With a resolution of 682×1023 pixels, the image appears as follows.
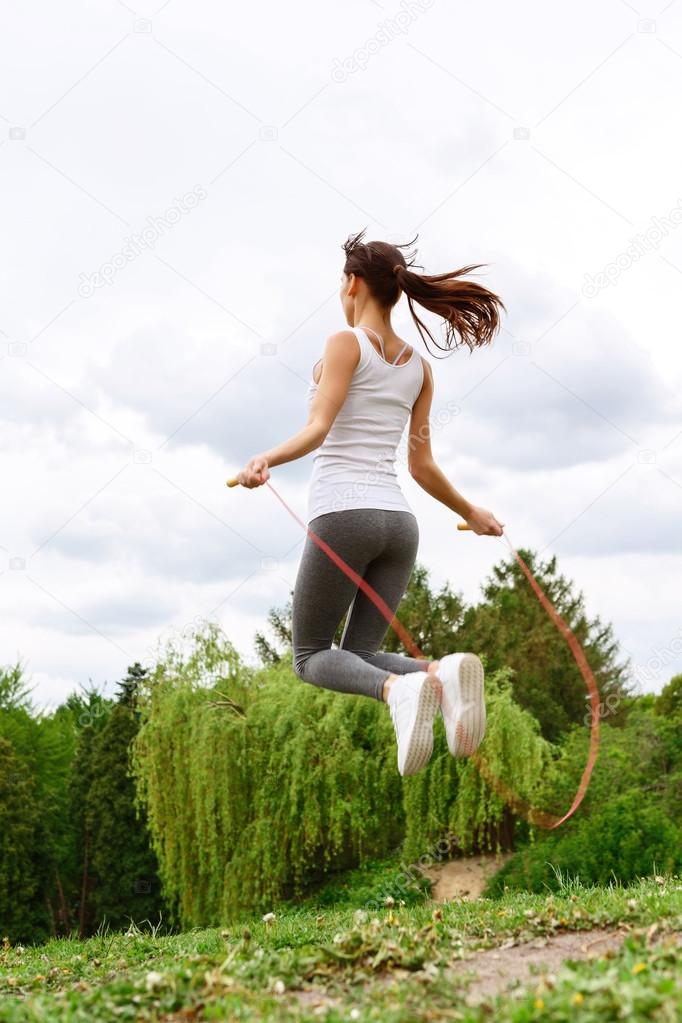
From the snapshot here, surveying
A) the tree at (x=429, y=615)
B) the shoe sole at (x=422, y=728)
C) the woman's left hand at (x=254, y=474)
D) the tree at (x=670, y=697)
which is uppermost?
the tree at (x=429, y=615)

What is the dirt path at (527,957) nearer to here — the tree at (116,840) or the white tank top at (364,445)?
the white tank top at (364,445)

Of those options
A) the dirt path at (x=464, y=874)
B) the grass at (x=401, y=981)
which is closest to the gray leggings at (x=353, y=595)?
the grass at (x=401, y=981)

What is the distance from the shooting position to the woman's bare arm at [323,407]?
13.8 ft

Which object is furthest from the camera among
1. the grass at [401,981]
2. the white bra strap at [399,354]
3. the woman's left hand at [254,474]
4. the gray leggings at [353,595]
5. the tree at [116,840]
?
the tree at [116,840]

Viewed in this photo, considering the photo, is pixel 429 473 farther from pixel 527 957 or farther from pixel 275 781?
pixel 275 781

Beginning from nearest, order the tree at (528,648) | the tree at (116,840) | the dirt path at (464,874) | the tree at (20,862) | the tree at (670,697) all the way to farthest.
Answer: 1. the dirt path at (464,874)
2. the tree at (20,862)
3. the tree at (116,840)
4. the tree at (528,648)
5. the tree at (670,697)

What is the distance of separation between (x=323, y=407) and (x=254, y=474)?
20.0 inches

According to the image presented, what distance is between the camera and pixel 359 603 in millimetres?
4836

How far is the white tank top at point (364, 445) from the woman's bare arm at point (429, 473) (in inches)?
10.4

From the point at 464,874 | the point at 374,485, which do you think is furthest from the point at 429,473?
the point at 464,874

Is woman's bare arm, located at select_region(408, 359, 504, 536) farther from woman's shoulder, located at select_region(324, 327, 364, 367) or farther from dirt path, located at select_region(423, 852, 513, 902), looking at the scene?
dirt path, located at select_region(423, 852, 513, 902)

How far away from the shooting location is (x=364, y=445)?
462cm

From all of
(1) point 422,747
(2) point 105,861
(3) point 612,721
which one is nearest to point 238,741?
(2) point 105,861

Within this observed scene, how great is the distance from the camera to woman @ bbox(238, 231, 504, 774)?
166 inches
